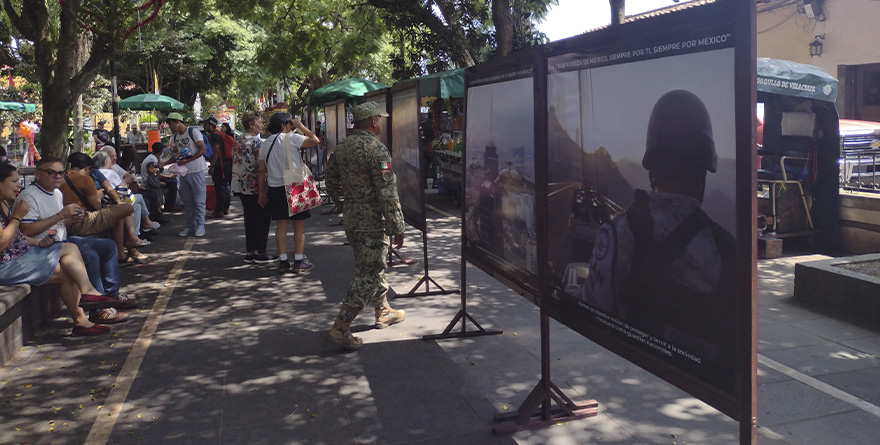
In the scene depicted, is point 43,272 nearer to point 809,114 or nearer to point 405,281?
point 405,281

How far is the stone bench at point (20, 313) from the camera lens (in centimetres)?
543

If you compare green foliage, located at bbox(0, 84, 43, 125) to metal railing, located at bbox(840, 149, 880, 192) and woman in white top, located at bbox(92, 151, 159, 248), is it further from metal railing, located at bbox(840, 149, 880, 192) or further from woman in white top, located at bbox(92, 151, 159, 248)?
metal railing, located at bbox(840, 149, 880, 192)

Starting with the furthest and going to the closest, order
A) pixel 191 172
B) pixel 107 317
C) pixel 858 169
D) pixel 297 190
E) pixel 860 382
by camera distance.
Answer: pixel 858 169, pixel 191 172, pixel 297 190, pixel 107 317, pixel 860 382

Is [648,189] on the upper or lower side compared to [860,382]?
upper

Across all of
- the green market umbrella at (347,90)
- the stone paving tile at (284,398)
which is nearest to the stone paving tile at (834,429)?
the stone paving tile at (284,398)

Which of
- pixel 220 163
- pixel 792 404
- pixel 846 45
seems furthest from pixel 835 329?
pixel 846 45

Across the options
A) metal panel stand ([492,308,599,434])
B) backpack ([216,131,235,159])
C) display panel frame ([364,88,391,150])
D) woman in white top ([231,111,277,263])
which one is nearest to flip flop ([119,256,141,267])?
woman in white top ([231,111,277,263])

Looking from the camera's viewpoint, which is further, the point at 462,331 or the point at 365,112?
the point at 462,331

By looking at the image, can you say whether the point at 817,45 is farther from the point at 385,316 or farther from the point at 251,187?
the point at 385,316

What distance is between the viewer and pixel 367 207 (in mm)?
5551

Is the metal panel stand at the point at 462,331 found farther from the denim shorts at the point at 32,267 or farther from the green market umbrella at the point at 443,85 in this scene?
the green market umbrella at the point at 443,85

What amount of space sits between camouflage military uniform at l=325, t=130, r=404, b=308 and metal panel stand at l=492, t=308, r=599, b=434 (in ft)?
5.42

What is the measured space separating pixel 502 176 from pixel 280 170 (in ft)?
13.9

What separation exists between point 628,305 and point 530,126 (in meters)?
1.35
